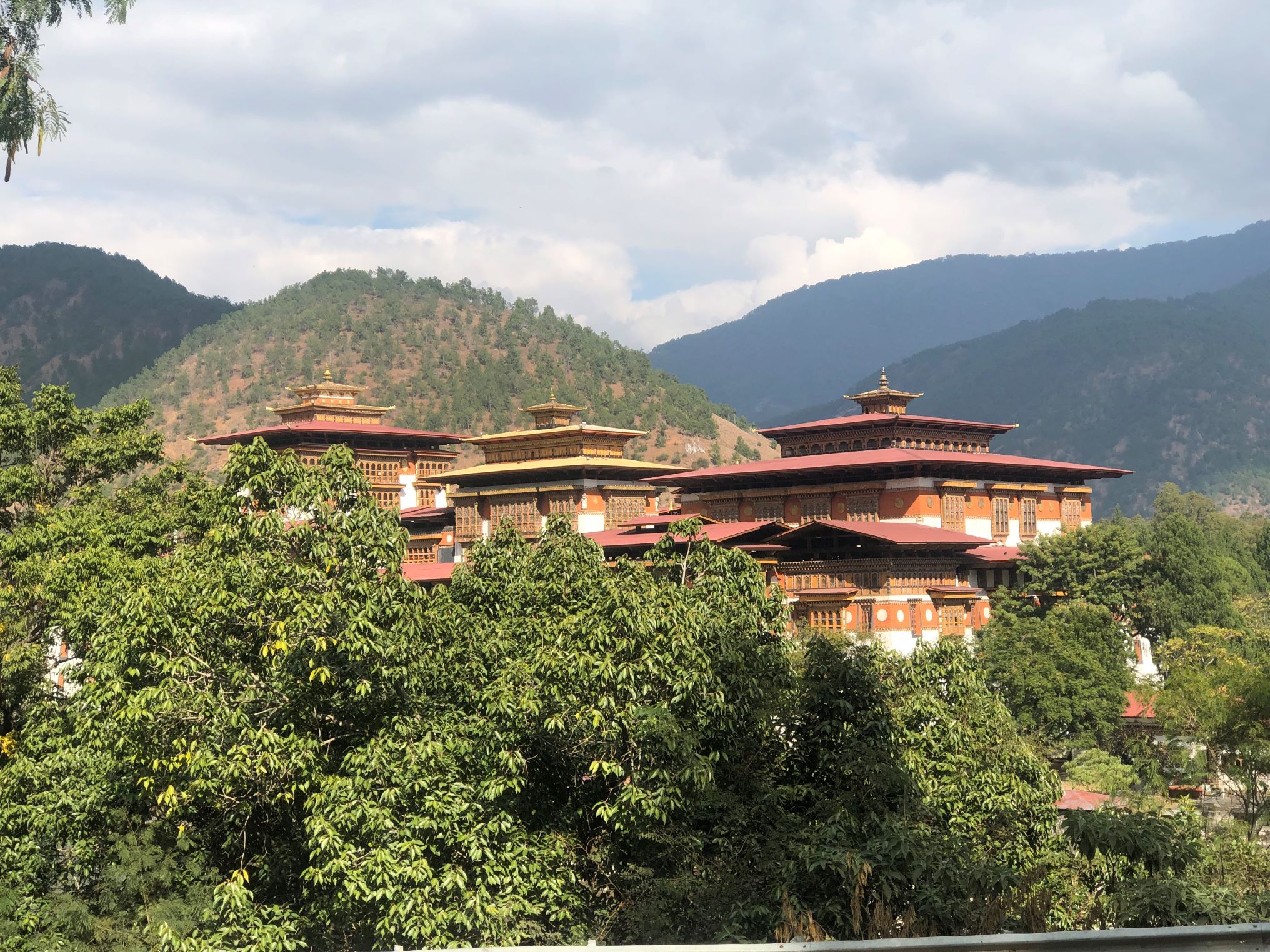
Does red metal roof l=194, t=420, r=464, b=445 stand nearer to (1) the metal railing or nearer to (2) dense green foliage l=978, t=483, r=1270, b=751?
(2) dense green foliage l=978, t=483, r=1270, b=751

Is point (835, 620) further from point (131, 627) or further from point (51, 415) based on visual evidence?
point (131, 627)

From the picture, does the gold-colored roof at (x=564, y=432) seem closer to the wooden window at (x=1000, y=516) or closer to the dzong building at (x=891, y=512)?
the dzong building at (x=891, y=512)

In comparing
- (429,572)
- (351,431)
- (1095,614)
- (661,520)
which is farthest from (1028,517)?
(351,431)

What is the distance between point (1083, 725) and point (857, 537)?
11710mm

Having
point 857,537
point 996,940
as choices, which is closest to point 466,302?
point 857,537

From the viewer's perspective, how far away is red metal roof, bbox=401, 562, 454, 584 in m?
63.3

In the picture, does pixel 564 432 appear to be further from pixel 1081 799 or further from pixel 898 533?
pixel 1081 799

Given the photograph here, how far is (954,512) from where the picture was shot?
55.5m

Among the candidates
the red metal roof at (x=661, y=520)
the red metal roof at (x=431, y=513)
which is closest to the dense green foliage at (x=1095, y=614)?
the red metal roof at (x=661, y=520)

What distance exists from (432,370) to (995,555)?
371 feet

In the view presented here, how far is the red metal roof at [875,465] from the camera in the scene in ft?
179

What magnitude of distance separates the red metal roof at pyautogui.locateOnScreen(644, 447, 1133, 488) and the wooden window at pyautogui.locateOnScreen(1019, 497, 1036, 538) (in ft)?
4.94

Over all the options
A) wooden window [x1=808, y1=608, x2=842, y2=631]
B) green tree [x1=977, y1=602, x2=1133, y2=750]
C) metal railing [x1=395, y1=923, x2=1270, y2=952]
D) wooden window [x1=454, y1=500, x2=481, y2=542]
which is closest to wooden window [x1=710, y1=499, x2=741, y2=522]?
wooden window [x1=808, y1=608, x2=842, y2=631]

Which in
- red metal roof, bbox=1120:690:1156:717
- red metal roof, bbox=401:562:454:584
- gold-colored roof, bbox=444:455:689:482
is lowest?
red metal roof, bbox=1120:690:1156:717
